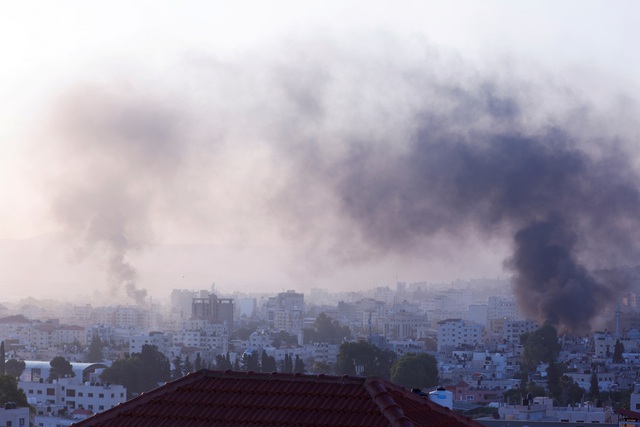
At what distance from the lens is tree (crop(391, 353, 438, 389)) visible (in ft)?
179

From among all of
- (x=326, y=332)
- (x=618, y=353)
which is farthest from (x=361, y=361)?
(x=326, y=332)

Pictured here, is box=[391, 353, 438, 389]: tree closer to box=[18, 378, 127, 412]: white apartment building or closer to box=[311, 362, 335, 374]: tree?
box=[311, 362, 335, 374]: tree

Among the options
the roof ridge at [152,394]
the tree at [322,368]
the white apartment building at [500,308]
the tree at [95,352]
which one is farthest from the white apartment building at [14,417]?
the white apartment building at [500,308]

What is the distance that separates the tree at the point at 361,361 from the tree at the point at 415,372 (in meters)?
2.82

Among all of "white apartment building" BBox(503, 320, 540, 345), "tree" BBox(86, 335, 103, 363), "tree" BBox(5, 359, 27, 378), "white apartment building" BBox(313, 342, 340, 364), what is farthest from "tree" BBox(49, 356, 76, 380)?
"white apartment building" BBox(503, 320, 540, 345)

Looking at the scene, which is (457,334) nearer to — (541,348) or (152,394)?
(541,348)

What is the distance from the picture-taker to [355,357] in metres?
62.2

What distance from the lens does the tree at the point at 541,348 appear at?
7469 cm

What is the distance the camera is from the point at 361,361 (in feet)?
204

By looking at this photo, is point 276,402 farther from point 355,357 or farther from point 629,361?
point 629,361

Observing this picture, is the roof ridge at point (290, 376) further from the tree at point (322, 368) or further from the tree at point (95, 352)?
the tree at point (95, 352)

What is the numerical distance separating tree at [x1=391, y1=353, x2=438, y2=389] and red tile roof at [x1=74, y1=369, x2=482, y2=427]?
1763 inches

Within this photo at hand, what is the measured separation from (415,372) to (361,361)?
677 centimetres

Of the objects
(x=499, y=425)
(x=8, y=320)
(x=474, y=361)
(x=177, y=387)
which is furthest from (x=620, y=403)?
(x=8, y=320)
